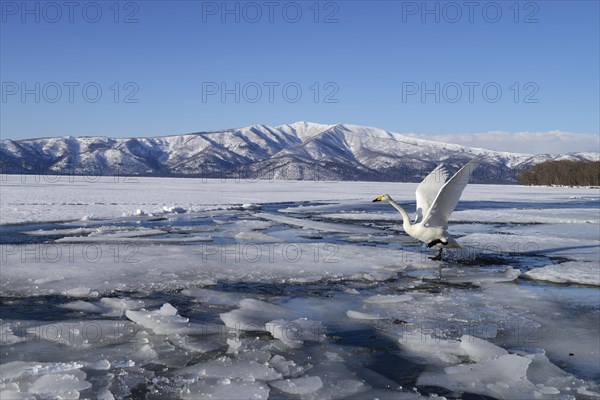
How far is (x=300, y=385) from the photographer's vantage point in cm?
455

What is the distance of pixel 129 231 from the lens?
50.6 feet

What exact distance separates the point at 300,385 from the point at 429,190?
846 centimetres

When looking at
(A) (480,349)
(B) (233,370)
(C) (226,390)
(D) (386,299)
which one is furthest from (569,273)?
(C) (226,390)

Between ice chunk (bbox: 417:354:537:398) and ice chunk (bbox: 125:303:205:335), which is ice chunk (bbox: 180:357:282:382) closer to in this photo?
ice chunk (bbox: 125:303:205:335)

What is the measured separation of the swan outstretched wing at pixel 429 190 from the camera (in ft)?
38.8

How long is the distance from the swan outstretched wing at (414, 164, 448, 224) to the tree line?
9480cm

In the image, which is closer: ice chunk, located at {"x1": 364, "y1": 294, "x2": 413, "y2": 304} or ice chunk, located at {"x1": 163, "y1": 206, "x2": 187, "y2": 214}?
ice chunk, located at {"x1": 364, "y1": 294, "x2": 413, "y2": 304}

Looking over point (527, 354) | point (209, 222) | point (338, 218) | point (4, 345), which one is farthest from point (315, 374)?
point (338, 218)

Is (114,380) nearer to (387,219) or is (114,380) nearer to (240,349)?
(240,349)

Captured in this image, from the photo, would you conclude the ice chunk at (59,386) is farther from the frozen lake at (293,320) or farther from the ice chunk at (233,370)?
the ice chunk at (233,370)

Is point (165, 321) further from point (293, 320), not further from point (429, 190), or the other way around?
point (429, 190)

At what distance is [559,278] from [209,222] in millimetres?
12745

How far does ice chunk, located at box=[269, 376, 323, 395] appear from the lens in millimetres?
4465

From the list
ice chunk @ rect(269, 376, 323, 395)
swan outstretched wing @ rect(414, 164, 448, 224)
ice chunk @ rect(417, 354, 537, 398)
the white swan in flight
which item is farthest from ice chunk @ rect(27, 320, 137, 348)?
swan outstretched wing @ rect(414, 164, 448, 224)
